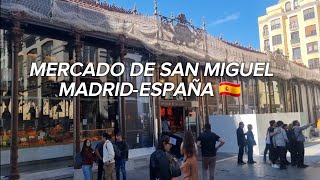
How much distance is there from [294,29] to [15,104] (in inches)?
2399

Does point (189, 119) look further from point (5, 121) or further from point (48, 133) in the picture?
point (5, 121)

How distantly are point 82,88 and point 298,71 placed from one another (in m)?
20.4

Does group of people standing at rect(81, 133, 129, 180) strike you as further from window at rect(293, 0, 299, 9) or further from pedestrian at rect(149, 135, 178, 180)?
window at rect(293, 0, 299, 9)

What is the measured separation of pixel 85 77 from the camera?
1259 centimetres

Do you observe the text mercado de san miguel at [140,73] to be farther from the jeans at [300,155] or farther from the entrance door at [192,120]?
the jeans at [300,155]

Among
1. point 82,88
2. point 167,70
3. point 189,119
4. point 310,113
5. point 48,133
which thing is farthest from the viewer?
point 310,113

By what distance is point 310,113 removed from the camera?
29.5 metres

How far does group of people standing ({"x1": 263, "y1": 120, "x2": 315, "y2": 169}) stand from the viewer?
38.5 feet

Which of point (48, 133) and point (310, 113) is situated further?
point (310, 113)

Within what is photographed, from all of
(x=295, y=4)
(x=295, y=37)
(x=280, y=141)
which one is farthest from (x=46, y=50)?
(x=295, y=4)

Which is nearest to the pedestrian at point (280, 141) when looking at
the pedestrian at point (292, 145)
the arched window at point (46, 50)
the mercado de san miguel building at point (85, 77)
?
the pedestrian at point (292, 145)

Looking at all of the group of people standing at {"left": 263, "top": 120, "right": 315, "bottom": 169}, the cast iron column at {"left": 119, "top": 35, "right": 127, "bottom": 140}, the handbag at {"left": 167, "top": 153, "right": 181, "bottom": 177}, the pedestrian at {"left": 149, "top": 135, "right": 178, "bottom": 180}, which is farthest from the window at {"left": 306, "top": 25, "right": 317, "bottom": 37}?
the pedestrian at {"left": 149, "top": 135, "right": 178, "bottom": 180}

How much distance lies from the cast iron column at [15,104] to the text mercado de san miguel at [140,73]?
3.36 feet

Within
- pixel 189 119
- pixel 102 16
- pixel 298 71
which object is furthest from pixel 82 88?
pixel 298 71
